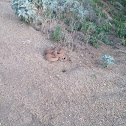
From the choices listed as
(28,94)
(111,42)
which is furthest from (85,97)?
(111,42)

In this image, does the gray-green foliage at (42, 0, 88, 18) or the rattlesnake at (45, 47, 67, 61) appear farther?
the gray-green foliage at (42, 0, 88, 18)

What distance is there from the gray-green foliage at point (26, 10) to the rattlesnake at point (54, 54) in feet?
4.18

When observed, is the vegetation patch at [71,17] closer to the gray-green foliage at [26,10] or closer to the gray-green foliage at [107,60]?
the gray-green foliage at [26,10]

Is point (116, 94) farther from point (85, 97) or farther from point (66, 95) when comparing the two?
point (66, 95)

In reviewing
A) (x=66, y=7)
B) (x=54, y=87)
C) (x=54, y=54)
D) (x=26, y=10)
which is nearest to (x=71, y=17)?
(x=66, y=7)

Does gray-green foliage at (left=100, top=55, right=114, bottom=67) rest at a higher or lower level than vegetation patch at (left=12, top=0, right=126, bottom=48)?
lower

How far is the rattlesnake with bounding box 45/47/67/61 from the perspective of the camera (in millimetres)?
4539

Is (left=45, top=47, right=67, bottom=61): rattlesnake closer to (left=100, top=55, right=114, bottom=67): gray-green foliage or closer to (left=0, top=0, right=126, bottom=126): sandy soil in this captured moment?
(left=0, top=0, right=126, bottom=126): sandy soil

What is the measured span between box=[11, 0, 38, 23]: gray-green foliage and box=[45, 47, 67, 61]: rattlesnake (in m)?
1.28

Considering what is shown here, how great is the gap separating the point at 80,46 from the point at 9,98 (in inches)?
99.6

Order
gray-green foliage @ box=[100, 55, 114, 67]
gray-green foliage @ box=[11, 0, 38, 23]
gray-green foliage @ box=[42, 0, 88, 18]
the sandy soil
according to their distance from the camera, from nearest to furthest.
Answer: the sandy soil
gray-green foliage @ box=[100, 55, 114, 67]
gray-green foliage @ box=[11, 0, 38, 23]
gray-green foliage @ box=[42, 0, 88, 18]

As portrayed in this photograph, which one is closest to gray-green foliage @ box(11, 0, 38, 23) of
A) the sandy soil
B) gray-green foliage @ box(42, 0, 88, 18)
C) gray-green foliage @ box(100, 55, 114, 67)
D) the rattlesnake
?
the sandy soil

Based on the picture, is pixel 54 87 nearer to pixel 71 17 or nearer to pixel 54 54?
pixel 54 54

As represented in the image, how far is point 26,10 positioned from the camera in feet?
17.9
